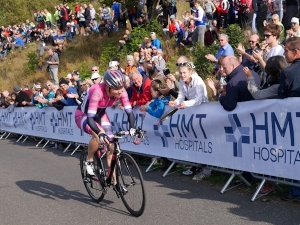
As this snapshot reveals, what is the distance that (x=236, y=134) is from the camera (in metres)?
7.59

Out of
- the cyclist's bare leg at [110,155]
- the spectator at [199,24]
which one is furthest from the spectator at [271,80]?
the spectator at [199,24]

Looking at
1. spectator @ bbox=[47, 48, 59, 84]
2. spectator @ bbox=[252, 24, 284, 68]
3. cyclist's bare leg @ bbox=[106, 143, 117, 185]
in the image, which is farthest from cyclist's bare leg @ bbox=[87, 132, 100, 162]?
spectator @ bbox=[47, 48, 59, 84]

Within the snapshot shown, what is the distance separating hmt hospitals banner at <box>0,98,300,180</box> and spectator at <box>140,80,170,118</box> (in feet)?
0.54

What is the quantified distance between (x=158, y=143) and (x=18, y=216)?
3345mm

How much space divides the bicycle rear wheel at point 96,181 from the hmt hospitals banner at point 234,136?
1797 millimetres

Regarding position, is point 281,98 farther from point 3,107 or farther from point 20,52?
point 20,52

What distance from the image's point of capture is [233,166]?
775cm

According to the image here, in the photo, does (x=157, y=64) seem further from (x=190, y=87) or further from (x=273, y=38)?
(x=273, y=38)

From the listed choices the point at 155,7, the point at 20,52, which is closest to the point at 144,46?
the point at 155,7

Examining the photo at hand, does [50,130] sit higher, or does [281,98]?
[281,98]

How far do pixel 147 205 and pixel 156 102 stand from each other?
109 inches

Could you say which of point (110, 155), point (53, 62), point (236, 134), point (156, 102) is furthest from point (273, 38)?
point (53, 62)

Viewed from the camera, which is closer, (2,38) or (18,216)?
(18,216)

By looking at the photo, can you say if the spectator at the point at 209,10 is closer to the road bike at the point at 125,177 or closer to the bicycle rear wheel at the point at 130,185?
the road bike at the point at 125,177
